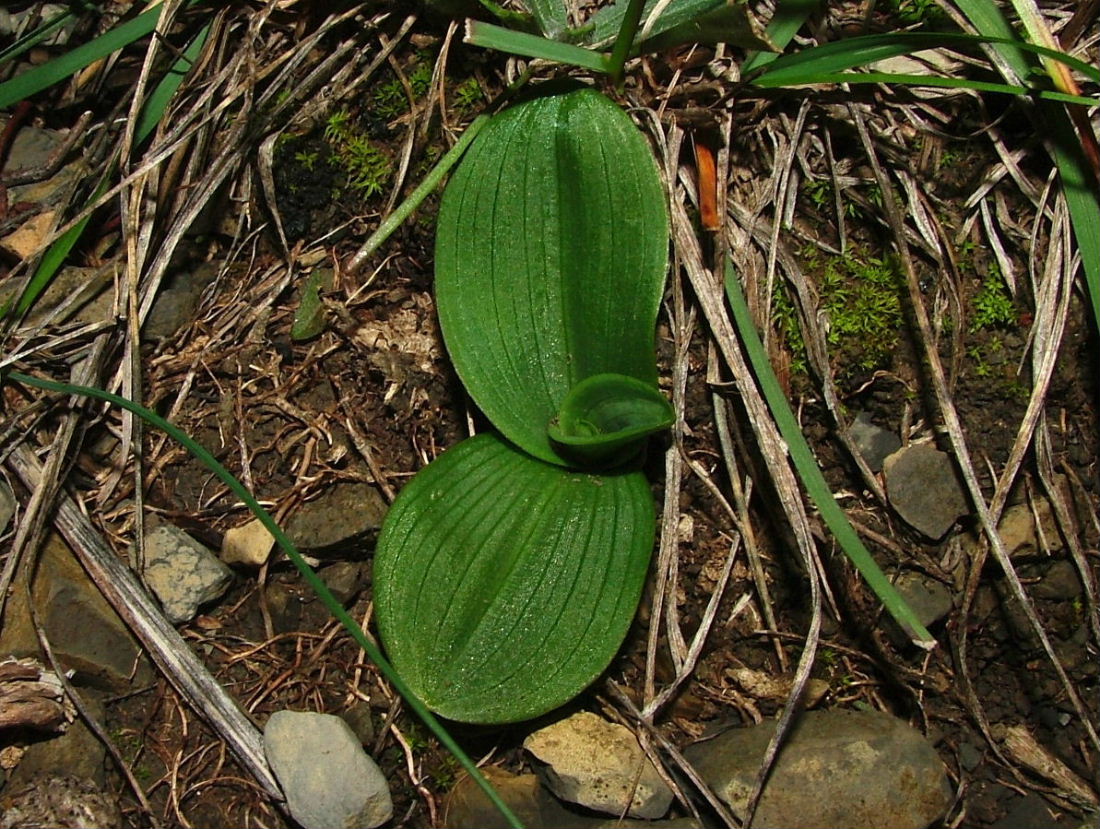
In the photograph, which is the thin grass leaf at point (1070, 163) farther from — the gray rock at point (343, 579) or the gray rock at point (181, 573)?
the gray rock at point (181, 573)

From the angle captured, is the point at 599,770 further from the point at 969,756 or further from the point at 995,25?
the point at 995,25

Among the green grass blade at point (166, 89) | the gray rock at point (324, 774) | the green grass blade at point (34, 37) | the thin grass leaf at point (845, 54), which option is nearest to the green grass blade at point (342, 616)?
the gray rock at point (324, 774)

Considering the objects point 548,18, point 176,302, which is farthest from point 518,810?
point 548,18

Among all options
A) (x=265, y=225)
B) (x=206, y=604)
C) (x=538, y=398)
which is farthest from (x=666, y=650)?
(x=265, y=225)

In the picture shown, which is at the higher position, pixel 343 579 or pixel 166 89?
pixel 166 89

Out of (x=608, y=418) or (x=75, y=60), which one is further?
(x=75, y=60)

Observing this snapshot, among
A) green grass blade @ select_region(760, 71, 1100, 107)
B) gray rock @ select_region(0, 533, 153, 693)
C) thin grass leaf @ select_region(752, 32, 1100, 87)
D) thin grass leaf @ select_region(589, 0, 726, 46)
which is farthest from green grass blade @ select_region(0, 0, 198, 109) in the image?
green grass blade @ select_region(760, 71, 1100, 107)
